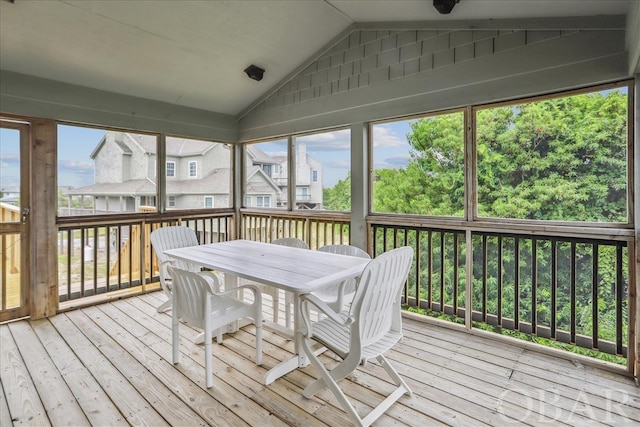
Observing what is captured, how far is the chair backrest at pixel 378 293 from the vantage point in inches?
69.2

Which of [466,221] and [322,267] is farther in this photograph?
[466,221]

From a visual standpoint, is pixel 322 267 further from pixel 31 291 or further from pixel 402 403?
pixel 31 291

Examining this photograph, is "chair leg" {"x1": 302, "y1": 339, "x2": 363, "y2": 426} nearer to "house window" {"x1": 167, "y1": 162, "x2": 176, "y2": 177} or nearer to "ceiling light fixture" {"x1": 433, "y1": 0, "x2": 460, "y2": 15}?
"ceiling light fixture" {"x1": 433, "y1": 0, "x2": 460, "y2": 15}

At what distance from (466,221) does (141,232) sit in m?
4.05

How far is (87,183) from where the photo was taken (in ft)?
13.2

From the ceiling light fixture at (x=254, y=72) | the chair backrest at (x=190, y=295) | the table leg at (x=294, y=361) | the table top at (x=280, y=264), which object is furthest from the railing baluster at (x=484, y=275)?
the ceiling light fixture at (x=254, y=72)

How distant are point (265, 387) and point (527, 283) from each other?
2.45 meters

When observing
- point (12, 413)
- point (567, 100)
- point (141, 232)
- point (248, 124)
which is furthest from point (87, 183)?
point (567, 100)

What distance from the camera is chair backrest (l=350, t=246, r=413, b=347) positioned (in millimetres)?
1757

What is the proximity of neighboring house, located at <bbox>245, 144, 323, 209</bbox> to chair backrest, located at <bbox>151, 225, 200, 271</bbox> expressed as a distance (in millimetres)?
1483

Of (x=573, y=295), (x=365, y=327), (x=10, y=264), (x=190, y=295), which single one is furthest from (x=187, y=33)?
(x=573, y=295)

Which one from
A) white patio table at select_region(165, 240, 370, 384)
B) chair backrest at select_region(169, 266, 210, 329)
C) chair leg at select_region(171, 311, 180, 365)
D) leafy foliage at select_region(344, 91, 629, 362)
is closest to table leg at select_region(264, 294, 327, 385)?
white patio table at select_region(165, 240, 370, 384)

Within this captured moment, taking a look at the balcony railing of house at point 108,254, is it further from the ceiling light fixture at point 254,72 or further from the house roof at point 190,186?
the ceiling light fixture at point 254,72

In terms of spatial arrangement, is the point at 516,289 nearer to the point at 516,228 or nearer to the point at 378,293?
the point at 516,228
